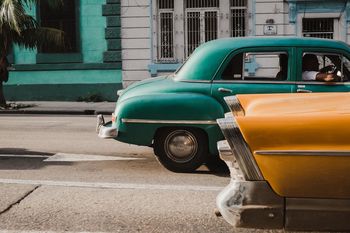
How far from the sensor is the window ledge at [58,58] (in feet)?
62.6

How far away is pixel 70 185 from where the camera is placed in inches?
241

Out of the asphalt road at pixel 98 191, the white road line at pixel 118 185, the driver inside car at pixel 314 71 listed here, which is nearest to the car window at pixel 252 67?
the driver inside car at pixel 314 71

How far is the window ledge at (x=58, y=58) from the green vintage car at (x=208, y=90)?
12.8 meters

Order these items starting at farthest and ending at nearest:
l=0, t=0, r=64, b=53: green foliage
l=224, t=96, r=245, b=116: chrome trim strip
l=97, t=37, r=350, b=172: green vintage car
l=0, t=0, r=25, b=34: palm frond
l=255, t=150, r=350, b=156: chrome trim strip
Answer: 1. l=0, t=0, r=64, b=53: green foliage
2. l=0, t=0, r=25, b=34: palm frond
3. l=97, t=37, r=350, b=172: green vintage car
4. l=224, t=96, r=245, b=116: chrome trim strip
5. l=255, t=150, r=350, b=156: chrome trim strip

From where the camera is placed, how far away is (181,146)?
6.71 metres

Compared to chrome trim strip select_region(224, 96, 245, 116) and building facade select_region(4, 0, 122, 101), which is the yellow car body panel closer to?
chrome trim strip select_region(224, 96, 245, 116)

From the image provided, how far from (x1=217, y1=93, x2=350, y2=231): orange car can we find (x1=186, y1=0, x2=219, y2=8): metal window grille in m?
Result: 15.8

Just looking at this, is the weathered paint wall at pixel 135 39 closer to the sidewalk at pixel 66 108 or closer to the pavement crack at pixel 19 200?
the sidewalk at pixel 66 108

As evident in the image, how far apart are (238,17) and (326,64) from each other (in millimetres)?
12181

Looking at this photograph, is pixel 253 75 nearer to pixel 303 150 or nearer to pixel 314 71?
pixel 314 71

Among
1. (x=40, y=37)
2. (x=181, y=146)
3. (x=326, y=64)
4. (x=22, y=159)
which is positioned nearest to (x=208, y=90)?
(x=181, y=146)

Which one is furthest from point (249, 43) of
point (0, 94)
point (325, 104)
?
point (0, 94)

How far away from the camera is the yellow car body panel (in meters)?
3.05

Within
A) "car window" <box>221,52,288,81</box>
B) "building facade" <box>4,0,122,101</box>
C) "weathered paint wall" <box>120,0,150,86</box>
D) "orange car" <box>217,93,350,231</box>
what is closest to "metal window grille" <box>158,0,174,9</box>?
"weathered paint wall" <box>120,0,150,86</box>
